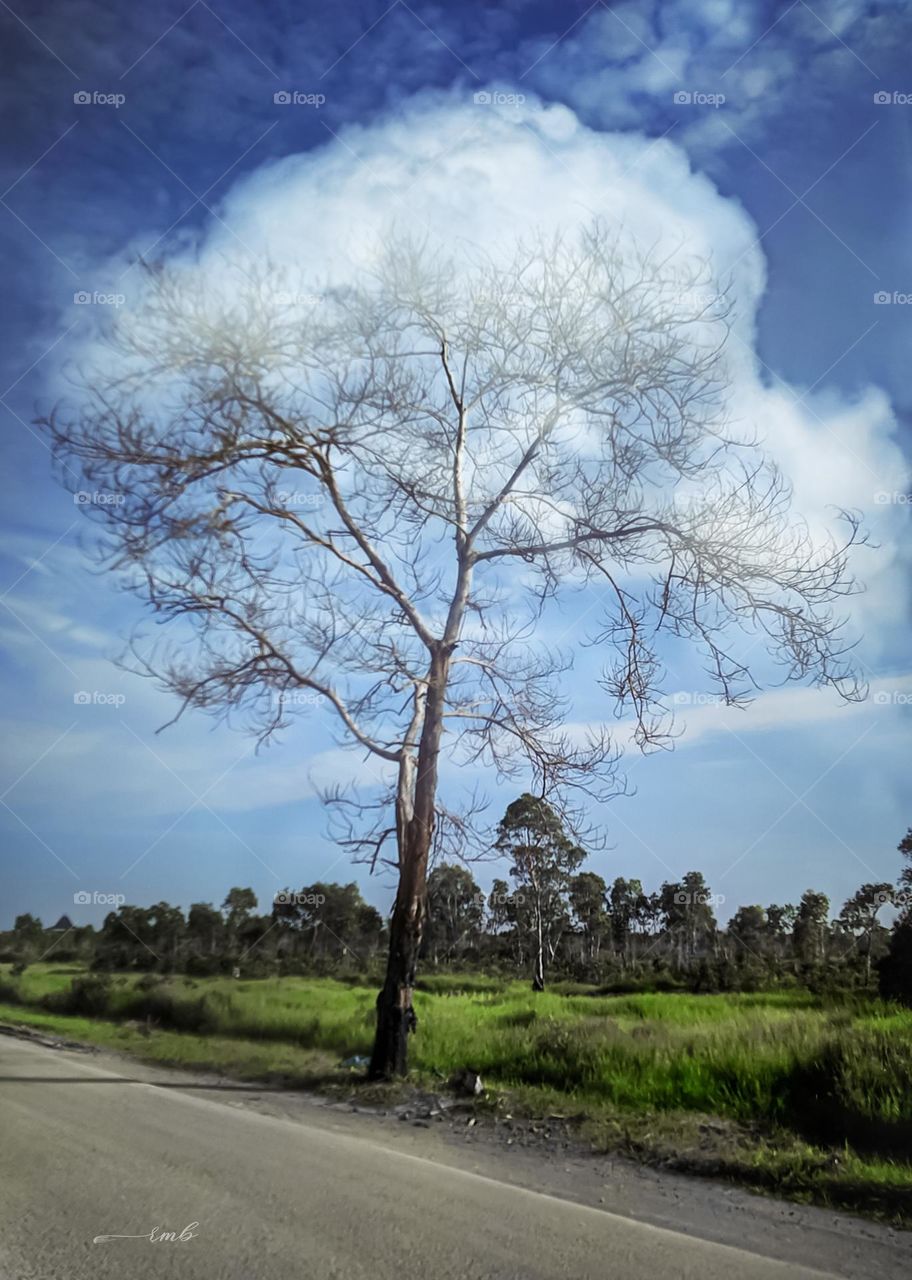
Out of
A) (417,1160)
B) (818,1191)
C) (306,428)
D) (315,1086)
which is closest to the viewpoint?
(818,1191)

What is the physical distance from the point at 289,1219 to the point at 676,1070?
563 cm

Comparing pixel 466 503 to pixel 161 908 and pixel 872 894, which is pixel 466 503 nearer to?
pixel 872 894

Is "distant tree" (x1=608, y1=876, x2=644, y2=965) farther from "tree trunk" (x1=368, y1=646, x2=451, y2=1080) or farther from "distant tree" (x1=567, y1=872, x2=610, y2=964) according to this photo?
"tree trunk" (x1=368, y1=646, x2=451, y2=1080)

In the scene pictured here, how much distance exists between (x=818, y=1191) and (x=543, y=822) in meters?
7.14

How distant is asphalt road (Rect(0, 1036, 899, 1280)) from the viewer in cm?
440

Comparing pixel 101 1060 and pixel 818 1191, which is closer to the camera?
pixel 818 1191

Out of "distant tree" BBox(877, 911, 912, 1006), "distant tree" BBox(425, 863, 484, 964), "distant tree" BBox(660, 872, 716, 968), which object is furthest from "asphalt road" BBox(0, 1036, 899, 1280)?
"distant tree" BBox(660, 872, 716, 968)

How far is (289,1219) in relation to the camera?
5047 mm

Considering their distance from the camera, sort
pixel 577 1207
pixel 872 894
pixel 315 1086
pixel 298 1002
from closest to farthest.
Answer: pixel 577 1207
pixel 315 1086
pixel 298 1002
pixel 872 894

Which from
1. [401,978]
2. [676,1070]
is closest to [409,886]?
[401,978]

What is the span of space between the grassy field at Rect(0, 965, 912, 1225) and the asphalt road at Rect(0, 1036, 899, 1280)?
1956 millimetres

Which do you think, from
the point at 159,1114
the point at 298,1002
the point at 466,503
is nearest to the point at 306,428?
the point at 466,503

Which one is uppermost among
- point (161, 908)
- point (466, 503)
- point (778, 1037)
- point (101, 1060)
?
point (466, 503)

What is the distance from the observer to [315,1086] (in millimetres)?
11203
